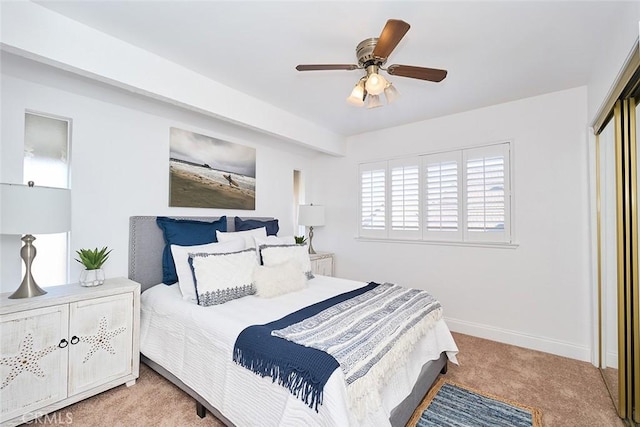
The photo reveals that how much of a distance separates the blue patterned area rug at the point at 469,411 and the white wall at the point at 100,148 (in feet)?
9.00

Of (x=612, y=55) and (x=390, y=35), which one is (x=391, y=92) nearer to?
(x=390, y=35)

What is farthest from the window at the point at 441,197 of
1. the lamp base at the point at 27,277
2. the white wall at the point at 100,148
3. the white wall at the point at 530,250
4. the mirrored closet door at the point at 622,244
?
the lamp base at the point at 27,277

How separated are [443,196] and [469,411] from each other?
219 cm

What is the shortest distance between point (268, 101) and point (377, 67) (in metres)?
1.48

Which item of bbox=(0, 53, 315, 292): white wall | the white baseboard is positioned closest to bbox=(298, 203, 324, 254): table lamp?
bbox=(0, 53, 315, 292): white wall

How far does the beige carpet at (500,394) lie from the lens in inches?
72.8

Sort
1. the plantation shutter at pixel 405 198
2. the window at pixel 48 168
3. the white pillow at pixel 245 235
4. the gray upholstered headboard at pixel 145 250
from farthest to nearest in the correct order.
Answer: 1. the plantation shutter at pixel 405 198
2. the white pillow at pixel 245 235
3. the gray upholstered headboard at pixel 145 250
4. the window at pixel 48 168

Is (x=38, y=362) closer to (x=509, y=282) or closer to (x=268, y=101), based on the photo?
(x=268, y=101)

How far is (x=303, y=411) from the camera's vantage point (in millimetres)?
1283

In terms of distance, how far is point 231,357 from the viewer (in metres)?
1.64

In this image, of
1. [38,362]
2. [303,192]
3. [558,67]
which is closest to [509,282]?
[558,67]

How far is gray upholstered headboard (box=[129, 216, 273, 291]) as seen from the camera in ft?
8.63

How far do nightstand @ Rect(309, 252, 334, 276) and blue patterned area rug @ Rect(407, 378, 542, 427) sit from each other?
6.85ft

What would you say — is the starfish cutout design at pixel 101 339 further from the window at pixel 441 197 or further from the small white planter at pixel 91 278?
the window at pixel 441 197
